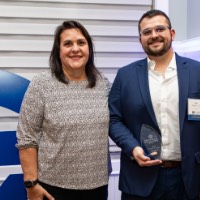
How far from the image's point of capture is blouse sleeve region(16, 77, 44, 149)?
1.77 m

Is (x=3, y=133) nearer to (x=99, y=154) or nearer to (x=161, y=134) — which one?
(x=99, y=154)

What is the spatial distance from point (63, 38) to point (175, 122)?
2.52 feet

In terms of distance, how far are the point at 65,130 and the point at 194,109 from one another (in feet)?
2.25

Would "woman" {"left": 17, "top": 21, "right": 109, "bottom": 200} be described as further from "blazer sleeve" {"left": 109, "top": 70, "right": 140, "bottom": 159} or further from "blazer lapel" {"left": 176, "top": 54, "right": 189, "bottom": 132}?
"blazer lapel" {"left": 176, "top": 54, "right": 189, "bottom": 132}

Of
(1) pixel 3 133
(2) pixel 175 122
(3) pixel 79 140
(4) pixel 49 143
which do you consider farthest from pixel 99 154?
(1) pixel 3 133

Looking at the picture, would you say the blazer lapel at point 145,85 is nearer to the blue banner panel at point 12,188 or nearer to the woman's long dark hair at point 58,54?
the woman's long dark hair at point 58,54

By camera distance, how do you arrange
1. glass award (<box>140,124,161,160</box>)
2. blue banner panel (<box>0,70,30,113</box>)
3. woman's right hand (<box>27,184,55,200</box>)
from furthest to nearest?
1. blue banner panel (<box>0,70,30,113</box>)
2. woman's right hand (<box>27,184,55,200</box>)
3. glass award (<box>140,124,161,160</box>)

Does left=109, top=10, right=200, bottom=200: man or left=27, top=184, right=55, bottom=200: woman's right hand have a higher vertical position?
left=109, top=10, right=200, bottom=200: man

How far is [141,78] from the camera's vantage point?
5.90 ft

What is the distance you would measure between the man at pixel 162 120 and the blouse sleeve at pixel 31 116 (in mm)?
422

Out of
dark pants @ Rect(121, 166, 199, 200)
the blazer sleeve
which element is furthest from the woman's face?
dark pants @ Rect(121, 166, 199, 200)

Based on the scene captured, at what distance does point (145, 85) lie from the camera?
1.77 metres

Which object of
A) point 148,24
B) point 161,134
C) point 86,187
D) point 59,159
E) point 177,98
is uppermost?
point 148,24

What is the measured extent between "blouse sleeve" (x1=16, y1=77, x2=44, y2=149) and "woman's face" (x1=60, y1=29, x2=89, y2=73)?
0.63 ft
